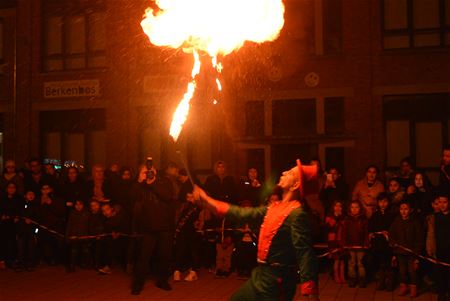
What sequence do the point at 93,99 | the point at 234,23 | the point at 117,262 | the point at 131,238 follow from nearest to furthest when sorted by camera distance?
the point at 234,23 → the point at 131,238 → the point at 117,262 → the point at 93,99

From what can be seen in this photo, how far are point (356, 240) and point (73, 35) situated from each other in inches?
503

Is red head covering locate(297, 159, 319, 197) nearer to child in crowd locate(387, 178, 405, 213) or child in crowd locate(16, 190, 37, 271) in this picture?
child in crowd locate(387, 178, 405, 213)

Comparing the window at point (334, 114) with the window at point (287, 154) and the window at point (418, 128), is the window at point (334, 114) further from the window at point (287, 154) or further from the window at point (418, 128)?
the window at point (418, 128)

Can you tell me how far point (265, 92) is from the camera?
1727cm

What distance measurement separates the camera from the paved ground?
974 cm

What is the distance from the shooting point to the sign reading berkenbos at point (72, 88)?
19.2 meters

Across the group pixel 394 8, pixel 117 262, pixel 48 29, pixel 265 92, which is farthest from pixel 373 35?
pixel 48 29

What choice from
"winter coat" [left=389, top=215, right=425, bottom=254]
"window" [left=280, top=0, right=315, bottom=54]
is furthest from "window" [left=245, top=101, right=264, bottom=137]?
"winter coat" [left=389, top=215, right=425, bottom=254]

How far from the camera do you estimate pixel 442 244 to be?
9.41 metres

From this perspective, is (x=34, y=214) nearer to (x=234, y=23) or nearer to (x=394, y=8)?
(x=234, y=23)

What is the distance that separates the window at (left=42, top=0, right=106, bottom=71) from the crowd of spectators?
248 inches

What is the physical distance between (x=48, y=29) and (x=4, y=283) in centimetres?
1125

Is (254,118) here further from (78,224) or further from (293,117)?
(78,224)

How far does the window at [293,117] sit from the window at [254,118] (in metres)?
0.34
